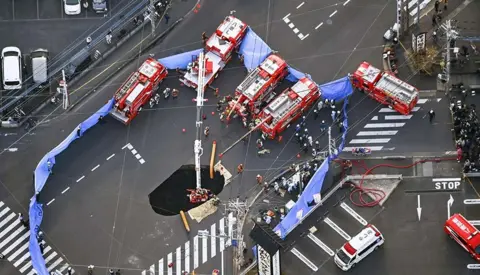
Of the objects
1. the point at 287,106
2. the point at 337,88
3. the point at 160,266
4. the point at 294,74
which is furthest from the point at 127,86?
the point at 337,88

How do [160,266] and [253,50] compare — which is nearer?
[160,266]

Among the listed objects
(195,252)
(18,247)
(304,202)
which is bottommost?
(18,247)

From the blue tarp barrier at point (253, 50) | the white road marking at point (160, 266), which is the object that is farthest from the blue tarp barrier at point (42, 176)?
the blue tarp barrier at point (253, 50)

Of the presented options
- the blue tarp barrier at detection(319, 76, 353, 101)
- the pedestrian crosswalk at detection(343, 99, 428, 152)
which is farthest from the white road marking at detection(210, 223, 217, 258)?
the blue tarp barrier at detection(319, 76, 353, 101)

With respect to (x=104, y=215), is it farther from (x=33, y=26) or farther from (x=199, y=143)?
(x=33, y=26)

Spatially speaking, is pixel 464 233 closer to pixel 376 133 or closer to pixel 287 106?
pixel 376 133

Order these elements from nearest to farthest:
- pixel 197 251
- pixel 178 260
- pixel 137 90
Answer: pixel 178 260, pixel 197 251, pixel 137 90

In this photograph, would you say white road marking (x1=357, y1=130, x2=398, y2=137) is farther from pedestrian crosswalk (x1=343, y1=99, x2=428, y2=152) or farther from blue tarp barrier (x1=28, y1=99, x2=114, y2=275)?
blue tarp barrier (x1=28, y1=99, x2=114, y2=275)

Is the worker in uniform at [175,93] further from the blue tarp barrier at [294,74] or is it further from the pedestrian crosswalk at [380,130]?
the pedestrian crosswalk at [380,130]
